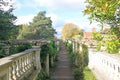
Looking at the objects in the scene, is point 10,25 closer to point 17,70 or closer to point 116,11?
point 17,70

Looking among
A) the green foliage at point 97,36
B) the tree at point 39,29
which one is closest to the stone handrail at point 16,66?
the green foliage at point 97,36

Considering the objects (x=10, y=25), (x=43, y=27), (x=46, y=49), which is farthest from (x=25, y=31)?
(x=46, y=49)

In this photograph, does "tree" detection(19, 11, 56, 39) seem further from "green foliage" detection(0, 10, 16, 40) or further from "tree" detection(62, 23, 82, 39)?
"green foliage" detection(0, 10, 16, 40)

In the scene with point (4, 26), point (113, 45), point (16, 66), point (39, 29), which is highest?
point (39, 29)

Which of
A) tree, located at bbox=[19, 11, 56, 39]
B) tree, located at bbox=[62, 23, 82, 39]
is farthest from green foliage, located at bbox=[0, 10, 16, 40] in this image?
tree, located at bbox=[62, 23, 82, 39]

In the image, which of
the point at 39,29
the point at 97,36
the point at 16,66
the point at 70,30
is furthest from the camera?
the point at 70,30

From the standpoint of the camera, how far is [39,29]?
309ft

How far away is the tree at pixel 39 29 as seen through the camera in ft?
303

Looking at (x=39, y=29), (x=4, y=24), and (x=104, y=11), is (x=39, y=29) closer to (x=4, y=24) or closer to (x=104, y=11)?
(x=4, y=24)

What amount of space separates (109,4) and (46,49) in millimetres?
10728

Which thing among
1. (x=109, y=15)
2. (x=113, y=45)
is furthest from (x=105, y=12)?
(x=113, y=45)

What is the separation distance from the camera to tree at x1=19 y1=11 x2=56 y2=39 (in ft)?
303

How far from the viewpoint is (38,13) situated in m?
101

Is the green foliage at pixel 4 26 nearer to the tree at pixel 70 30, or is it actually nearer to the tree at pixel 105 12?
the tree at pixel 105 12
